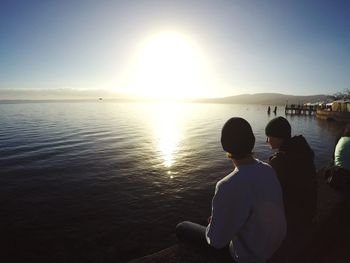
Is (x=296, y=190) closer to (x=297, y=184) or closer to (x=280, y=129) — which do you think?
(x=297, y=184)

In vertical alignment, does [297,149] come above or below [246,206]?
above

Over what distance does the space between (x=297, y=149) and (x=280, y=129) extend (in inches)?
18.9

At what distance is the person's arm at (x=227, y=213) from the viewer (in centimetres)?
266

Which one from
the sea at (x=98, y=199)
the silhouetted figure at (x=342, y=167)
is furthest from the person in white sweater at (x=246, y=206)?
the sea at (x=98, y=199)

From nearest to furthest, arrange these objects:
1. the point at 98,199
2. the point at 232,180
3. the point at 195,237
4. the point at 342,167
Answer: the point at 232,180
the point at 195,237
the point at 342,167
the point at 98,199

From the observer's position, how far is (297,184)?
3553 millimetres

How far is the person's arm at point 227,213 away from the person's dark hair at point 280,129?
1.79 metres

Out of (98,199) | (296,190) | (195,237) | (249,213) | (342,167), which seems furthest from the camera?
(98,199)

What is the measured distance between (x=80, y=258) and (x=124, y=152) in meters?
15.7

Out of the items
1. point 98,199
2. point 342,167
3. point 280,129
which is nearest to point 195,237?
point 280,129

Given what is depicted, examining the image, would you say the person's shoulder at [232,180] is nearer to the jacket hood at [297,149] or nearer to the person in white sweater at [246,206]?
the person in white sweater at [246,206]

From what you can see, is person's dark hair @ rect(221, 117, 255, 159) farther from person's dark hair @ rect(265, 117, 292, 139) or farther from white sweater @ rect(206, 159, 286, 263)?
person's dark hair @ rect(265, 117, 292, 139)

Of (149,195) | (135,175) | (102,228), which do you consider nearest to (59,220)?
(102,228)

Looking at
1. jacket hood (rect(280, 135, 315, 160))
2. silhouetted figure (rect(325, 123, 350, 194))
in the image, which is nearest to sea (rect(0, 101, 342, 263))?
silhouetted figure (rect(325, 123, 350, 194))
